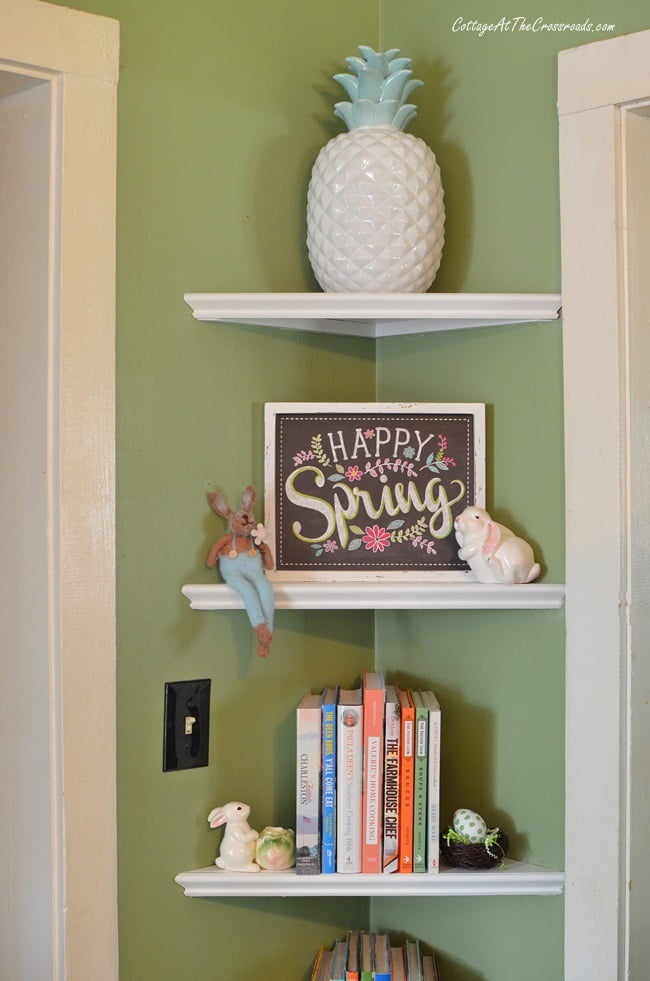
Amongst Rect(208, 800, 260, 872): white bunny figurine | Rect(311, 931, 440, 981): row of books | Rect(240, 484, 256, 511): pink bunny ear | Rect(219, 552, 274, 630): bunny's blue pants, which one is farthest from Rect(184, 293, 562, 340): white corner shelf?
Rect(311, 931, 440, 981): row of books

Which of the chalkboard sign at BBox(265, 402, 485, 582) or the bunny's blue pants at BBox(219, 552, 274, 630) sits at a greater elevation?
the chalkboard sign at BBox(265, 402, 485, 582)

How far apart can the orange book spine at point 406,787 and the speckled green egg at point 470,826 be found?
0.26ft

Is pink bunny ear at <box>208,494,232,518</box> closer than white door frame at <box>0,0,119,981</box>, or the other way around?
white door frame at <box>0,0,119,981</box>

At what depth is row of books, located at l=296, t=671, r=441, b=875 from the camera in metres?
1.53

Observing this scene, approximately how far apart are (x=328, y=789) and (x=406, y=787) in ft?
0.38

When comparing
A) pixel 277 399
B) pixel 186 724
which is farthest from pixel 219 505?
pixel 186 724

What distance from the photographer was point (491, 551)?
1.52m

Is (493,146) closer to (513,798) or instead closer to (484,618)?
(484,618)

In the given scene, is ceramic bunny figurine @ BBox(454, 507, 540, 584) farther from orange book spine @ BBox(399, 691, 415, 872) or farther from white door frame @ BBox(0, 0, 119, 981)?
white door frame @ BBox(0, 0, 119, 981)

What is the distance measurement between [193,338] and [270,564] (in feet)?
1.17

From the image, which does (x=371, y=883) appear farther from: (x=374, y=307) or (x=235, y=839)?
(x=374, y=307)

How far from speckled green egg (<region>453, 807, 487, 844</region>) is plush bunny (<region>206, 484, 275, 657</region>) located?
39 centimetres

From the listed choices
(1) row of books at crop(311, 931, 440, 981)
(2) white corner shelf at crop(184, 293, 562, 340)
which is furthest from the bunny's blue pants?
(1) row of books at crop(311, 931, 440, 981)

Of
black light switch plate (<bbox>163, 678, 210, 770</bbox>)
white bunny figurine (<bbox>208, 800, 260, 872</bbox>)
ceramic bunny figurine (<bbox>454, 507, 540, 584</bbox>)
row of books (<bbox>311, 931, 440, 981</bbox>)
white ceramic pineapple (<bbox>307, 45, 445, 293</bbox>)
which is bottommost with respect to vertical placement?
row of books (<bbox>311, 931, 440, 981</bbox>)
